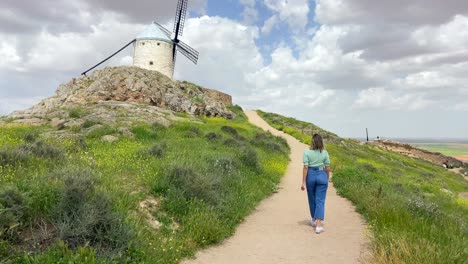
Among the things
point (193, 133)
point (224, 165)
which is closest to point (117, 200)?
point (224, 165)

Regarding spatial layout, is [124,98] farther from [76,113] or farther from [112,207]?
[112,207]

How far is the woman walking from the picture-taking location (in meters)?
9.35

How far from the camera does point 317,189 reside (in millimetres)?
9469

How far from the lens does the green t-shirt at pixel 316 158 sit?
9.55m

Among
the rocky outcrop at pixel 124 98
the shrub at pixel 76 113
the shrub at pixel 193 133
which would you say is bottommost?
the shrub at pixel 193 133

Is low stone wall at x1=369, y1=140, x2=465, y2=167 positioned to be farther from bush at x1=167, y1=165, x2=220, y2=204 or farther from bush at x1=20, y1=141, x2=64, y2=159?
bush at x1=20, y1=141, x2=64, y2=159

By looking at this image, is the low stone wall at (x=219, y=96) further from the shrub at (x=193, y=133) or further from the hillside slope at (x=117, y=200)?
the hillside slope at (x=117, y=200)

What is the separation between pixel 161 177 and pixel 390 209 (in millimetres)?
5943

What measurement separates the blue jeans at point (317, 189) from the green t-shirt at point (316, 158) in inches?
5.6

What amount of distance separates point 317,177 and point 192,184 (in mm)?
3190

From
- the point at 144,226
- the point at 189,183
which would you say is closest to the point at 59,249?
the point at 144,226

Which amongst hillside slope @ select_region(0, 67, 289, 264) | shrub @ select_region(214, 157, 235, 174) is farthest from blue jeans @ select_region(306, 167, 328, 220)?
shrub @ select_region(214, 157, 235, 174)

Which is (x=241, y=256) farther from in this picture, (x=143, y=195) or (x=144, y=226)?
(x=143, y=195)

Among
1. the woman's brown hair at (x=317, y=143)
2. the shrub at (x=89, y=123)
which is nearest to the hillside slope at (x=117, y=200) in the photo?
the woman's brown hair at (x=317, y=143)
